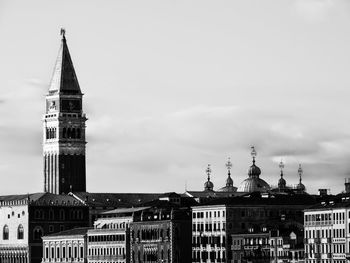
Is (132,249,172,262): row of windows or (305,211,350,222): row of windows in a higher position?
(305,211,350,222): row of windows

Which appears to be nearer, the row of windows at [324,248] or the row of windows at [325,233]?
the row of windows at [324,248]

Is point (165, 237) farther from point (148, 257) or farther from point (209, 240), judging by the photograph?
point (209, 240)

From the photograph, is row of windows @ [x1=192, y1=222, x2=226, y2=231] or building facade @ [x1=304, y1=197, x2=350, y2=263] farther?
row of windows @ [x1=192, y1=222, x2=226, y2=231]

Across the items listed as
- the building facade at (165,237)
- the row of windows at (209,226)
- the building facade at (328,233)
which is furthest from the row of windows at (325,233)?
the building facade at (165,237)

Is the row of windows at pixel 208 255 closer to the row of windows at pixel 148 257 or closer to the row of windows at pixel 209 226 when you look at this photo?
the row of windows at pixel 209 226

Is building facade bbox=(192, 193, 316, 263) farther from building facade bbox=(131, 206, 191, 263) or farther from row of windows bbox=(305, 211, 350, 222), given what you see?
row of windows bbox=(305, 211, 350, 222)

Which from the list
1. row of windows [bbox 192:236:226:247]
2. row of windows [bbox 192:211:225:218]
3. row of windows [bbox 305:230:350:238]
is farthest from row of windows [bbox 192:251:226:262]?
row of windows [bbox 305:230:350:238]

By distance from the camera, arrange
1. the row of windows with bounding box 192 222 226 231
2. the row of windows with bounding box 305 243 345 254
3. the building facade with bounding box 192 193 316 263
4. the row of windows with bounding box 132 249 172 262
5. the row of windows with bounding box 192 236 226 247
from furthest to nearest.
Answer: the row of windows with bounding box 132 249 172 262 → the row of windows with bounding box 192 222 226 231 → the row of windows with bounding box 192 236 226 247 → the building facade with bounding box 192 193 316 263 → the row of windows with bounding box 305 243 345 254

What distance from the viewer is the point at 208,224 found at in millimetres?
187375

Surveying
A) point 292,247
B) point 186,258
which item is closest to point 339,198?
point 292,247

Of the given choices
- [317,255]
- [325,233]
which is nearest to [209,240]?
[317,255]

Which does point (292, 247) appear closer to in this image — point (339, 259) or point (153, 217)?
point (339, 259)

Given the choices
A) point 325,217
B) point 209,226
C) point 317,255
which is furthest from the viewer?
point 209,226

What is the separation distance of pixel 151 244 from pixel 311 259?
98.6 feet
